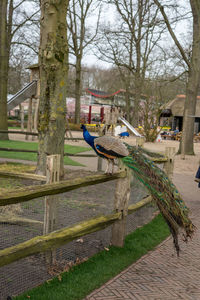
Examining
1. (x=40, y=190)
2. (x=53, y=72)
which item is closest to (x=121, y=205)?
(x=40, y=190)

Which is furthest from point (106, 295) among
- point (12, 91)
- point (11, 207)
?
point (12, 91)

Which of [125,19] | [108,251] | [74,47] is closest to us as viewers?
[108,251]

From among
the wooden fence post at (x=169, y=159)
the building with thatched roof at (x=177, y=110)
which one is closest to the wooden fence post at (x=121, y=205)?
the wooden fence post at (x=169, y=159)

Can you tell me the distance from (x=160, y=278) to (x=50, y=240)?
152cm

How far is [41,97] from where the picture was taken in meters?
6.65

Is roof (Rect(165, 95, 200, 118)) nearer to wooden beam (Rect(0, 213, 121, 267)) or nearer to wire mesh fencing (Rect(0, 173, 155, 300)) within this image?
wire mesh fencing (Rect(0, 173, 155, 300))

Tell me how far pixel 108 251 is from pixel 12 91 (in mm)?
51567

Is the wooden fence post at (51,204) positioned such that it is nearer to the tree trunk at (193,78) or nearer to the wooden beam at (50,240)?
the wooden beam at (50,240)

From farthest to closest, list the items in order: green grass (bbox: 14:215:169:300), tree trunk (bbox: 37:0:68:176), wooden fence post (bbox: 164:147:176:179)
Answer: wooden fence post (bbox: 164:147:176:179)
tree trunk (bbox: 37:0:68:176)
green grass (bbox: 14:215:169:300)

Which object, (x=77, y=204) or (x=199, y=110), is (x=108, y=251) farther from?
(x=199, y=110)

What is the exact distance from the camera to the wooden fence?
2.98 m

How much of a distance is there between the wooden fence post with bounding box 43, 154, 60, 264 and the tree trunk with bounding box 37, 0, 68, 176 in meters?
3.08

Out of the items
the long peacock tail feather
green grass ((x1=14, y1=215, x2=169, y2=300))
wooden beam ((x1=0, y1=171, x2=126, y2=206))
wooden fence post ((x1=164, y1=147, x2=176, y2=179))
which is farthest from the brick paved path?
wooden fence post ((x1=164, y1=147, x2=176, y2=179))

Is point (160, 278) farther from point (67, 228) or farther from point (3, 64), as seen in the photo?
point (3, 64)
